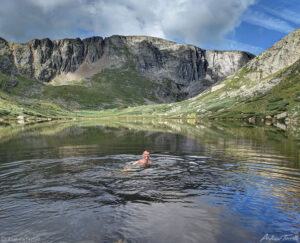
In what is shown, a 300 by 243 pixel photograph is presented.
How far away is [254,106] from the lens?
601 feet

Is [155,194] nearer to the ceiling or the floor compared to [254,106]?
nearer to the floor

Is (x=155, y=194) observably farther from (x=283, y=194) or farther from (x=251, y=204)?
(x=283, y=194)

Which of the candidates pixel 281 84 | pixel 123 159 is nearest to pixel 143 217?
pixel 123 159

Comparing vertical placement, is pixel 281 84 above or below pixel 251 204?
above

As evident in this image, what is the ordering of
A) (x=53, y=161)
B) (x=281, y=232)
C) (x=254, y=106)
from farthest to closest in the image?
(x=254, y=106) → (x=53, y=161) → (x=281, y=232)

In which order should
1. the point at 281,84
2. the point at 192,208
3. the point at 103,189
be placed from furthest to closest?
the point at 281,84 < the point at 103,189 < the point at 192,208

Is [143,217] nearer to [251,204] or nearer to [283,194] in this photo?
[251,204]

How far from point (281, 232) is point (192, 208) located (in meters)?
5.25

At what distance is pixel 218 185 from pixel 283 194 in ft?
16.3

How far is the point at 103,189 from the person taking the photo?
19859mm

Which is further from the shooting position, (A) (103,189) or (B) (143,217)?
(A) (103,189)

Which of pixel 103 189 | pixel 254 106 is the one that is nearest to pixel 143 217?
pixel 103 189

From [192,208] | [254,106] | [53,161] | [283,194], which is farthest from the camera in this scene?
[254,106]

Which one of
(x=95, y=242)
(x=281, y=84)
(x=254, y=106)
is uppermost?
(x=281, y=84)
